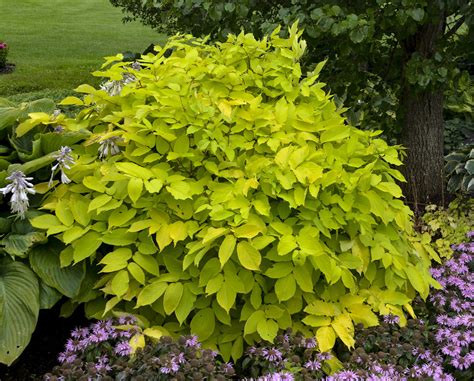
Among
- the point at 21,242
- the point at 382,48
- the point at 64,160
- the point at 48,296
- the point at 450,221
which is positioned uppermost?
the point at 382,48

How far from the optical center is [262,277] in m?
2.33

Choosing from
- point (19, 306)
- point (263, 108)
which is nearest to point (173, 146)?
point (263, 108)

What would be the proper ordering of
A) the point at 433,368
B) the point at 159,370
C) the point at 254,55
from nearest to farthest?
the point at 159,370 < the point at 433,368 < the point at 254,55

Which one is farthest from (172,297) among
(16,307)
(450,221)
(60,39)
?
(60,39)

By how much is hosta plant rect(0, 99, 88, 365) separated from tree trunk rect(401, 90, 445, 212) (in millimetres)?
2539

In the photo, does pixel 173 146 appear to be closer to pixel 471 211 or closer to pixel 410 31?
pixel 410 31

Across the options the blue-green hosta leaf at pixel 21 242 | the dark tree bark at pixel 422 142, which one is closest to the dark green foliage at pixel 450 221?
the dark tree bark at pixel 422 142

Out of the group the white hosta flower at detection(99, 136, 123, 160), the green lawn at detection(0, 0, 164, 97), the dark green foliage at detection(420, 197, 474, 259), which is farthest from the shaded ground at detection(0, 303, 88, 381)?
the green lawn at detection(0, 0, 164, 97)

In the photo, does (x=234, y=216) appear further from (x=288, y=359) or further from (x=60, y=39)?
(x=60, y=39)

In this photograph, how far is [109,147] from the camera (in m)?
2.57

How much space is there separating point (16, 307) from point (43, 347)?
0.44 meters

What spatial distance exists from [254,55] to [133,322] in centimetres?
136

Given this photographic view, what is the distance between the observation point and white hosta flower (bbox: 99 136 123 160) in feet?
8.39

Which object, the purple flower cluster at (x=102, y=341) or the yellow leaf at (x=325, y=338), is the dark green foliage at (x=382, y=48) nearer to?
the yellow leaf at (x=325, y=338)
